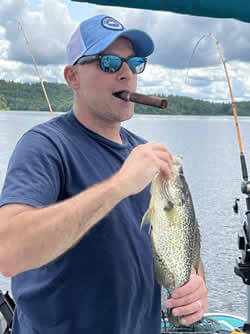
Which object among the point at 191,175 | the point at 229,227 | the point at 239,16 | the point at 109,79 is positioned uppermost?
the point at 239,16

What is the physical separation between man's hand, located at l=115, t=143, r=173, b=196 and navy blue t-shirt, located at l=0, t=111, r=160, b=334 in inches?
9.1

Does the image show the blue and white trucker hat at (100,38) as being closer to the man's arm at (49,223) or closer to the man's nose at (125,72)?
the man's nose at (125,72)

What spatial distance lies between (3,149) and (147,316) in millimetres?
29167

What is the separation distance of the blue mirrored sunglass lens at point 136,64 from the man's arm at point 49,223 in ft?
1.82

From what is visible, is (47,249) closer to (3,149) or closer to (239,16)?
(239,16)

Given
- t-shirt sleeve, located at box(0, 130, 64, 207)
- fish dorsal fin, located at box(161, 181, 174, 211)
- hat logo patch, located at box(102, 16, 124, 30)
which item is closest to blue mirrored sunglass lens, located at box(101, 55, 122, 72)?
hat logo patch, located at box(102, 16, 124, 30)

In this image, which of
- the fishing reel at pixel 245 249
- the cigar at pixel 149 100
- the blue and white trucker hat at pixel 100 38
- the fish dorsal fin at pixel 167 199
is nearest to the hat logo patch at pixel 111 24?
the blue and white trucker hat at pixel 100 38

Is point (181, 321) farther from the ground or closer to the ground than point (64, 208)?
closer to the ground

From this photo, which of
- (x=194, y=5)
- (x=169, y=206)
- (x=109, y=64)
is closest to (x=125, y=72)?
(x=109, y=64)

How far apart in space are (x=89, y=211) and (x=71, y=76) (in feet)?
2.38

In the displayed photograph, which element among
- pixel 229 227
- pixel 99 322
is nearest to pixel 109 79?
pixel 99 322

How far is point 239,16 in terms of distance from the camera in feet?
6.11

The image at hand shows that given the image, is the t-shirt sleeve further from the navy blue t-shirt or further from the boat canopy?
the boat canopy

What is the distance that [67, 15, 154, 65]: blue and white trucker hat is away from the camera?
65.1 inches
